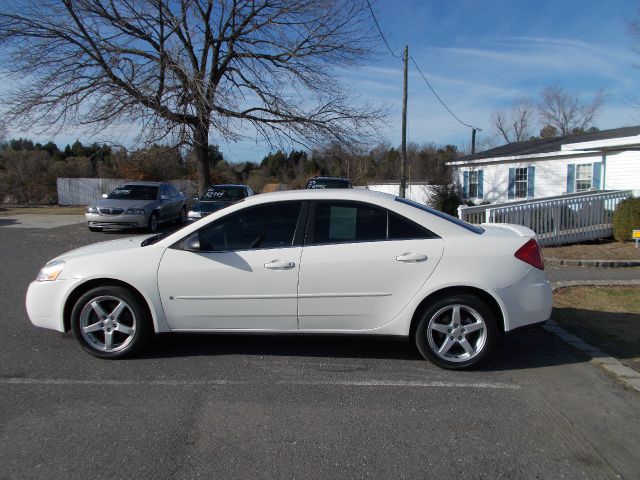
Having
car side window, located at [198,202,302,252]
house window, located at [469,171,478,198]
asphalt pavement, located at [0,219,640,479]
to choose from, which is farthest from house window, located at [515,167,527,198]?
car side window, located at [198,202,302,252]

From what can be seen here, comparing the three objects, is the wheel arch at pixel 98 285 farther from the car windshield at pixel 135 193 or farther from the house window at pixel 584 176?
the house window at pixel 584 176

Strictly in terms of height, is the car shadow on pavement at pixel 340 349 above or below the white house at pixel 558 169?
below

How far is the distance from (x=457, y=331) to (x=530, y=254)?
36.9 inches

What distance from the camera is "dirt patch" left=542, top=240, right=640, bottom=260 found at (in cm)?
1002

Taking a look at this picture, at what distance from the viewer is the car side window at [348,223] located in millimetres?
4262

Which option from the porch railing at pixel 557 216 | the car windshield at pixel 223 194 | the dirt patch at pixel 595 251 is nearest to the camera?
the dirt patch at pixel 595 251

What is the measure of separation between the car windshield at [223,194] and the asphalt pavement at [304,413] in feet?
33.6

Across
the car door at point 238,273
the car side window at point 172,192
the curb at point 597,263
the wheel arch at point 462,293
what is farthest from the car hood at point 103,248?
the car side window at point 172,192

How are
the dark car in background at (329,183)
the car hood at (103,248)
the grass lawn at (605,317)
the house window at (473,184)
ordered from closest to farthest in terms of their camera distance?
the car hood at (103,248) → the grass lawn at (605,317) → the dark car in background at (329,183) → the house window at (473,184)

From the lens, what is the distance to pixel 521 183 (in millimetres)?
21031

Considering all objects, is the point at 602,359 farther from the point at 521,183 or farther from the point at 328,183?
the point at 521,183

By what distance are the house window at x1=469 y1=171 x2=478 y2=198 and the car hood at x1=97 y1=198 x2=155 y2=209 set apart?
52.9 feet

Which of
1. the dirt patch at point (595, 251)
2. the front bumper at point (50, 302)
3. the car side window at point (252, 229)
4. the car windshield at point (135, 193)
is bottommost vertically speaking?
the dirt patch at point (595, 251)

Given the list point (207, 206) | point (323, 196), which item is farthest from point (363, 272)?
point (207, 206)
